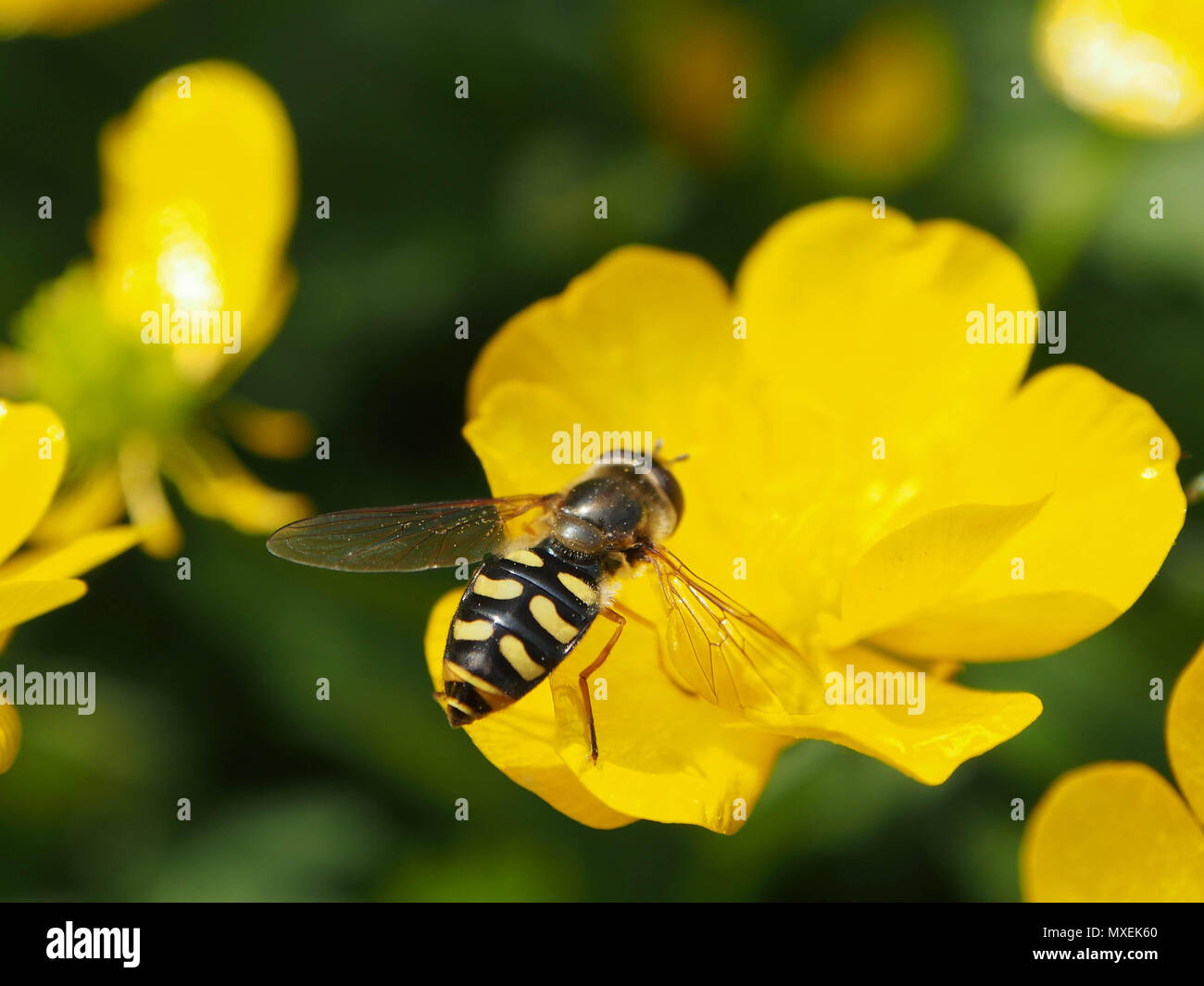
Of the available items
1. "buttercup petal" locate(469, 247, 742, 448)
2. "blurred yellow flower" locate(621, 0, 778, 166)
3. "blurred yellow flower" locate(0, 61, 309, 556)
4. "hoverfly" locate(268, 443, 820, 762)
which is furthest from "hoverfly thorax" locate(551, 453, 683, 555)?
"blurred yellow flower" locate(621, 0, 778, 166)

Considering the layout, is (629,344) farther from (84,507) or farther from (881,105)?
(881,105)

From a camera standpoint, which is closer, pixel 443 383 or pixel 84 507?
pixel 84 507

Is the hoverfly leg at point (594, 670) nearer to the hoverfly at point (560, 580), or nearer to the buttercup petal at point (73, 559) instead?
the hoverfly at point (560, 580)

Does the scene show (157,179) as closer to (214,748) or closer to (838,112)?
(214,748)

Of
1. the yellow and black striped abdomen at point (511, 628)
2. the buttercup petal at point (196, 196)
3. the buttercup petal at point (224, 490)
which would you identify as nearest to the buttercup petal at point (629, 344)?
the yellow and black striped abdomen at point (511, 628)

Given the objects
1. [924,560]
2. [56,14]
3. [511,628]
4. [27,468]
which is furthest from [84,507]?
[924,560]
